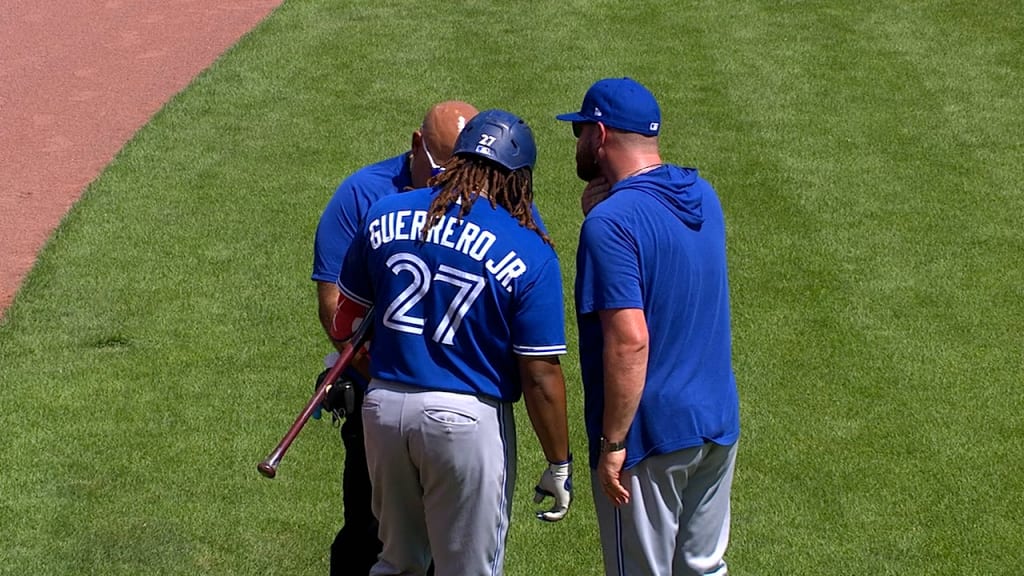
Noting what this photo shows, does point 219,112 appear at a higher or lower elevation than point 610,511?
lower

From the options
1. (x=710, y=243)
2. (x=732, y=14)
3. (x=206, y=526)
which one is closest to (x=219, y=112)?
(x=732, y=14)

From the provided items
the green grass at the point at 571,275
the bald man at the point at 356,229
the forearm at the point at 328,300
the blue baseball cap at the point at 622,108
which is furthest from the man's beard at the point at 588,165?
the green grass at the point at 571,275

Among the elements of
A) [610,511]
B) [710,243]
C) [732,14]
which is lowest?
[732,14]

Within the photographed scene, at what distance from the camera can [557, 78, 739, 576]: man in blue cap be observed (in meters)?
4.11

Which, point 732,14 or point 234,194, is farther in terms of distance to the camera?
point 732,14


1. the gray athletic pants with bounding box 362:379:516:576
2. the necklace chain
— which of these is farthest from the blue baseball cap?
the gray athletic pants with bounding box 362:379:516:576

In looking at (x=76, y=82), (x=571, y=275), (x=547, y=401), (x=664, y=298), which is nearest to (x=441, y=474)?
(x=547, y=401)

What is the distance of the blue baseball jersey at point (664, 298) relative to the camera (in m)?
4.11

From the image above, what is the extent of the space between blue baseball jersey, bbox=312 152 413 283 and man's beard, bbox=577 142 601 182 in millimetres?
784

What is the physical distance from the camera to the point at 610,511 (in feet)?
14.5

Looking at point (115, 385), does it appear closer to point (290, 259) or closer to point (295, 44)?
point (290, 259)

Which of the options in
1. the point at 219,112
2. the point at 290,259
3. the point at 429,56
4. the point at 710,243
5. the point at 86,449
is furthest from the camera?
the point at 429,56

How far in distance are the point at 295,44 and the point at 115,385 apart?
6.02 m

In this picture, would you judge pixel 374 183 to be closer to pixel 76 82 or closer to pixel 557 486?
pixel 557 486
